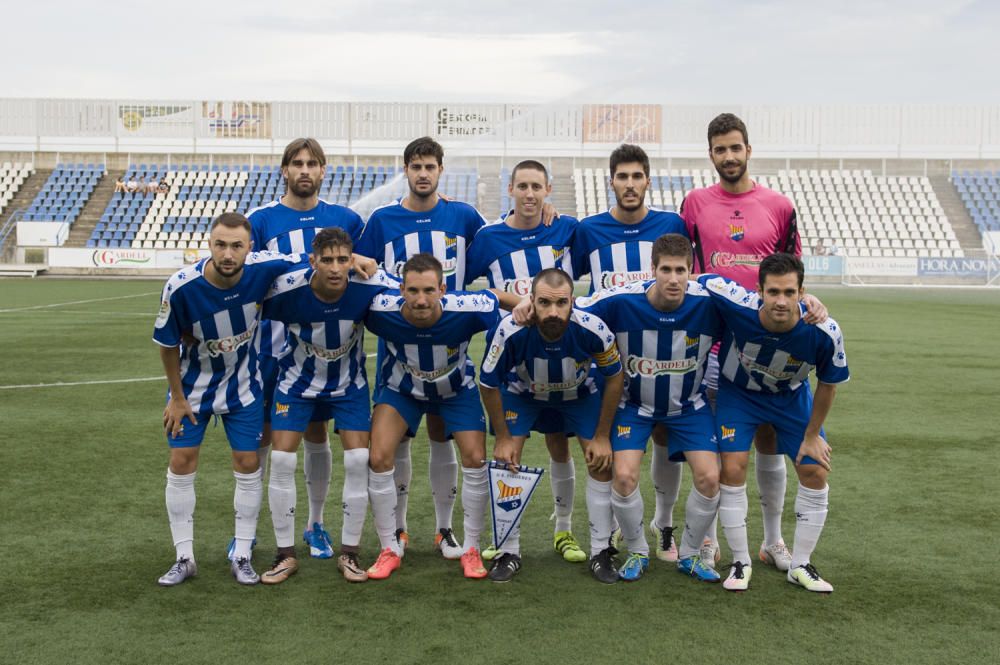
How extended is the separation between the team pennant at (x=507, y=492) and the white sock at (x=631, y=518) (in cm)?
38

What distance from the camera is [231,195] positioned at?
40125 mm

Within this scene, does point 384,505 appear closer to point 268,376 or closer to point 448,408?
point 448,408

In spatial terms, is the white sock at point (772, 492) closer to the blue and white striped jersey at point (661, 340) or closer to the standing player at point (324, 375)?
the blue and white striped jersey at point (661, 340)

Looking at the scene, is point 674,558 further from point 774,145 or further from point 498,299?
point 774,145

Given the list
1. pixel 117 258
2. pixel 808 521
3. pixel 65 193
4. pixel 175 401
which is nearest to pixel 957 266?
pixel 117 258

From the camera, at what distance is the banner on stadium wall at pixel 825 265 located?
3084 centimetres

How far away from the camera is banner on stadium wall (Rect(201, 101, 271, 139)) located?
43.8 metres

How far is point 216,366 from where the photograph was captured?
175 inches

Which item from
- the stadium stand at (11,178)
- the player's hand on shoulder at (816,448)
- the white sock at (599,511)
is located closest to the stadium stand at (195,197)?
the stadium stand at (11,178)

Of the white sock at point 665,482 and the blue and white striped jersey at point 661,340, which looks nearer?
the blue and white striped jersey at point 661,340

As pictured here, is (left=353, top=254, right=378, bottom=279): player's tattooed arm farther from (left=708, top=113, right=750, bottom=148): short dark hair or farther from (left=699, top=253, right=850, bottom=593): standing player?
(left=708, top=113, right=750, bottom=148): short dark hair

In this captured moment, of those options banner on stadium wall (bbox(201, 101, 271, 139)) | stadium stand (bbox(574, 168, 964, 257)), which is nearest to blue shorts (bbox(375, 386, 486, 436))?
stadium stand (bbox(574, 168, 964, 257))

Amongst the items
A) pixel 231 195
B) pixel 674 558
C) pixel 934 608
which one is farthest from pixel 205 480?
pixel 231 195

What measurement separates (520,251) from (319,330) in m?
1.09
